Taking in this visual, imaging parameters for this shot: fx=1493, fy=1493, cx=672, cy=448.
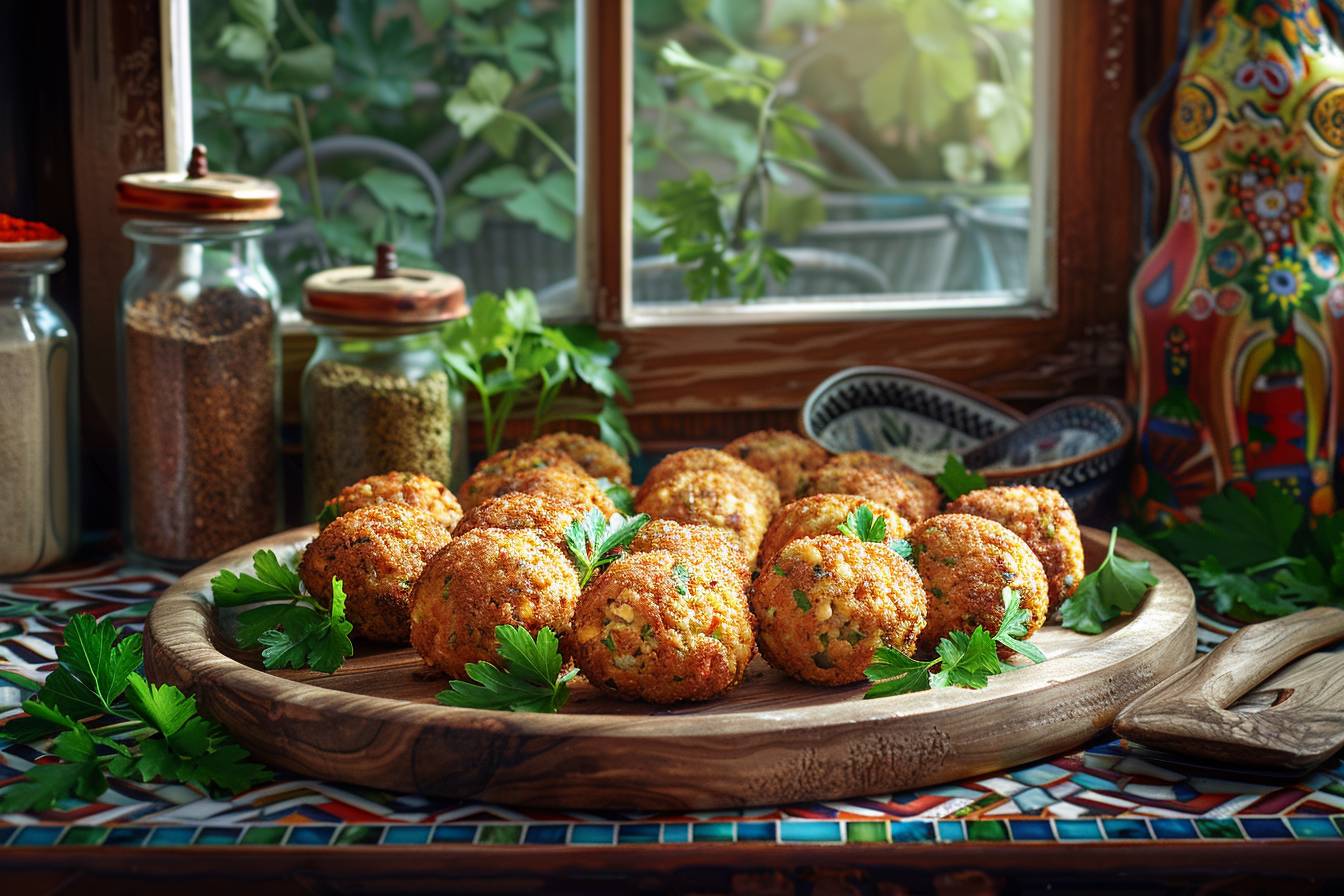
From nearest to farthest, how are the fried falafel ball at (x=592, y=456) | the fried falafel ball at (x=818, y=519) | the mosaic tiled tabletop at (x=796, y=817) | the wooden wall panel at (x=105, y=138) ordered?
the mosaic tiled tabletop at (x=796, y=817)
the fried falafel ball at (x=818, y=519)
the fried falafel ball at (x=592, y=456)
the wooden wall panel at (x=105, y=138)

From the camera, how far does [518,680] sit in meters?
1.05

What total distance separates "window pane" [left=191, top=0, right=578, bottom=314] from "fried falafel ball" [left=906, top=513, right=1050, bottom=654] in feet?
2.46

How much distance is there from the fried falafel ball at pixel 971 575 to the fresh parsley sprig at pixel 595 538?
235 mm

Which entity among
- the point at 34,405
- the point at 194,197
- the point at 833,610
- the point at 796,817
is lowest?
the point at 796,817

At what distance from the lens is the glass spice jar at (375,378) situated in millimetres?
1510

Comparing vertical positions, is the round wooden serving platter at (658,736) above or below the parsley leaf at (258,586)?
below

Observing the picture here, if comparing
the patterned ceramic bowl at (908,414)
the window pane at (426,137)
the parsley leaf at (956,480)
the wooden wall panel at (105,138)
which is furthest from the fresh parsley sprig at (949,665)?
the wooden wall panel at (105,138)

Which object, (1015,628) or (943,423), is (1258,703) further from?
(943,423)

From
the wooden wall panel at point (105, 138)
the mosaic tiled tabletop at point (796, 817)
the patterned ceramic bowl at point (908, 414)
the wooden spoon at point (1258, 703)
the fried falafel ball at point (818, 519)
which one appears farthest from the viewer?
the patterned ceramic bowl at point (908, 414)

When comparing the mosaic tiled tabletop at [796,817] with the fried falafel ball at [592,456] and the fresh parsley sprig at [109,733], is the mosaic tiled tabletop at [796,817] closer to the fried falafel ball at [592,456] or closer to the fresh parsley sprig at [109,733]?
the fresh parsley sprig at [109,733]

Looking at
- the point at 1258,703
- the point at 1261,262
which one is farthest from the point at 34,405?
the point at 1261,262

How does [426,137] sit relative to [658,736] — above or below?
above

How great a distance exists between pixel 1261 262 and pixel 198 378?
1.12 m

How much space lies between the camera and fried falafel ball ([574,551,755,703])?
3.43 feet
